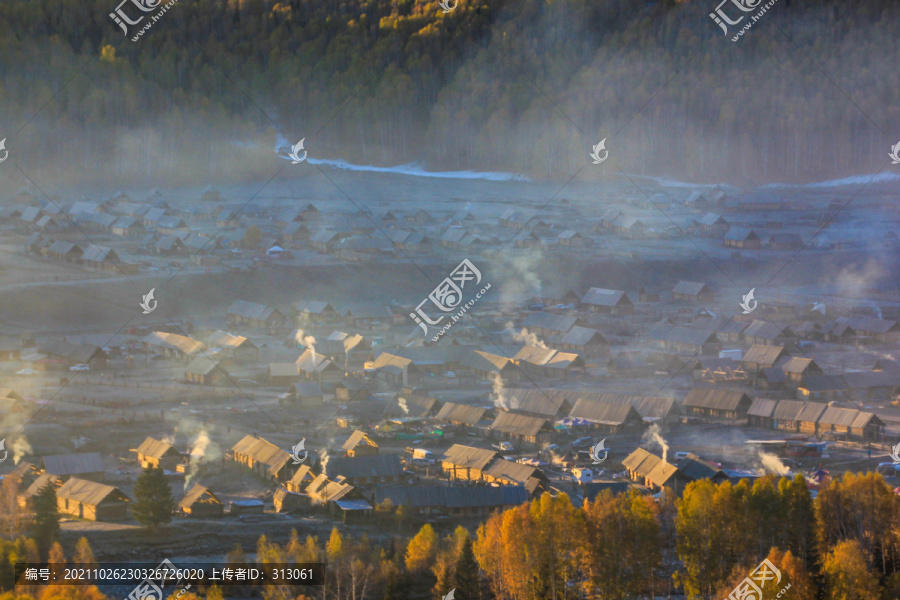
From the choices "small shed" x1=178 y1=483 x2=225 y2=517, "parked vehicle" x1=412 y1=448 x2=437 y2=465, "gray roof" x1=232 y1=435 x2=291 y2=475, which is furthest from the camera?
"parked vehicle" x1=412 y1=448 x2=437 y2=465

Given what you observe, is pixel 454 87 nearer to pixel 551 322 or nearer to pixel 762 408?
pixel 551 322

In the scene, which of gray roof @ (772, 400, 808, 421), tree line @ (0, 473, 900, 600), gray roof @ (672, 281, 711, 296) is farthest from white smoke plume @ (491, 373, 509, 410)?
gray roof @ (672, 281, 711, 296)

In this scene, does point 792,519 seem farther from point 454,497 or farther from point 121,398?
point 121,398

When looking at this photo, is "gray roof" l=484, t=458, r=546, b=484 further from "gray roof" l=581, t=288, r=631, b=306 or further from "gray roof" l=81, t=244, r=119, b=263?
"gray roof" l=81, t=244, r=119, b=263

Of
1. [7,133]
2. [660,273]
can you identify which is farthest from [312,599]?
[7,133]

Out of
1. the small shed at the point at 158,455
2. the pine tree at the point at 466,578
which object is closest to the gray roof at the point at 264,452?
the small shed at the point at 158,455

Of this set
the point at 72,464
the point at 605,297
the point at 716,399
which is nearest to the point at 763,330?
the point at 605,297
